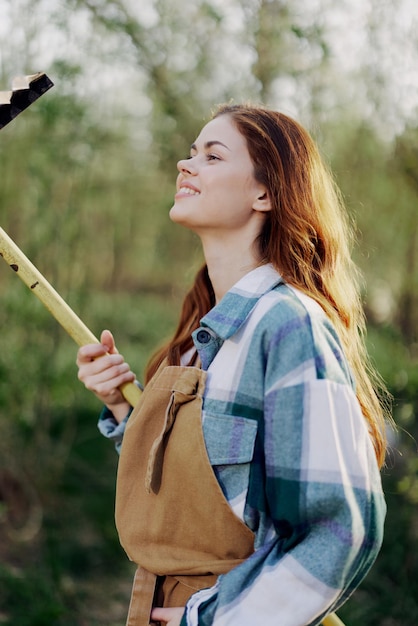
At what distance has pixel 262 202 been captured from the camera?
6.10ft

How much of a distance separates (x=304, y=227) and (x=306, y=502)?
71cm

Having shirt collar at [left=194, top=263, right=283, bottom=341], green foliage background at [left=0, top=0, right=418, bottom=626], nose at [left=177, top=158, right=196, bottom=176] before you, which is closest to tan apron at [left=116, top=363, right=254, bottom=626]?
shirt collar at [left=194, top=263, right=283, bottom=341]

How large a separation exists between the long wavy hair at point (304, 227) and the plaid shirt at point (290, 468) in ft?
0.58

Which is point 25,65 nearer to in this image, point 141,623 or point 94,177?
point 94,177

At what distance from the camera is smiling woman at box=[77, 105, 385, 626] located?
4.86 feet

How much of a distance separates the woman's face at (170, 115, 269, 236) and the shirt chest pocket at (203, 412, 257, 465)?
0.51m

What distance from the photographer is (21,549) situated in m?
4.86

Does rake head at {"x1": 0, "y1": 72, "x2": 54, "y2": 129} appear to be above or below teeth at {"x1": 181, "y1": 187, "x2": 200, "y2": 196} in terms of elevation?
above

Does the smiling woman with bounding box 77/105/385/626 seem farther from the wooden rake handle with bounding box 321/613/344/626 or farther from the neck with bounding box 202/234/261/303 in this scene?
the wooden rake handle with bounding box 321/613/344/626

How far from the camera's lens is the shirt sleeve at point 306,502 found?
146 cm

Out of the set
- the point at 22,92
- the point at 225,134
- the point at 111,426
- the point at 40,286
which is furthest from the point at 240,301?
the point at 22,92

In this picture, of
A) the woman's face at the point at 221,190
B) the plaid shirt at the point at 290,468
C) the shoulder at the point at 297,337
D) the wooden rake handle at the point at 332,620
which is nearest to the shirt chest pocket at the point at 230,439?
the plaid shirt at the point at 290,468

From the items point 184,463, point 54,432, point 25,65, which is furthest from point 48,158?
point 184,463

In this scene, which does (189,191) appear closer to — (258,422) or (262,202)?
(262,202)
